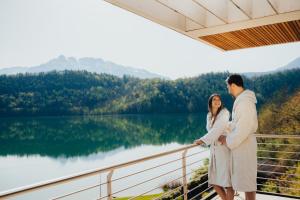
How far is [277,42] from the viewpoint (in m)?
3.43

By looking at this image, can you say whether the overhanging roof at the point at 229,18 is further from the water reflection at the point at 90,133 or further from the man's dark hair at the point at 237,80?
the water reflection at the point at 90,133

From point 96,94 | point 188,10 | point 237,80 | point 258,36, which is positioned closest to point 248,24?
point 258,36

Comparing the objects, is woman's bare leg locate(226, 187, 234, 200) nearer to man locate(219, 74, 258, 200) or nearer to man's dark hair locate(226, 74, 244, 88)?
man locate(219, 74, 258, 200)

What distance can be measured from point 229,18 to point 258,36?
0.45 metres

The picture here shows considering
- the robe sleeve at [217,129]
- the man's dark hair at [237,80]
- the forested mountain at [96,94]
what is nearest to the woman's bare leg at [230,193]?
the robe sleeve at [217,129]

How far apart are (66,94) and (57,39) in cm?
4507

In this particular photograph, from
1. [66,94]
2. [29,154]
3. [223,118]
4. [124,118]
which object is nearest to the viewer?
[223,118]

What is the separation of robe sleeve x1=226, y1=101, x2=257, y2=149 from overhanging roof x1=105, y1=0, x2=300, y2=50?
2.89ft

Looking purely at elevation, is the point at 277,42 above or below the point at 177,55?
below

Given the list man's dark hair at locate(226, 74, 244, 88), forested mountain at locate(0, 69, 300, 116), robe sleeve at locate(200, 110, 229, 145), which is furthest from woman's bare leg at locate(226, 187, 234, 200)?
forested mountain at locate(0, 69, 300, 116)

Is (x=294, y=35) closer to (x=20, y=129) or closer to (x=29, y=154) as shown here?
(x=29, y=154)

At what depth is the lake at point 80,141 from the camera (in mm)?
36562

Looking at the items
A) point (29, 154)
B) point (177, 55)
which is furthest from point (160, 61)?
point (29, 154)

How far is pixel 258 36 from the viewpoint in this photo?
3.21m
